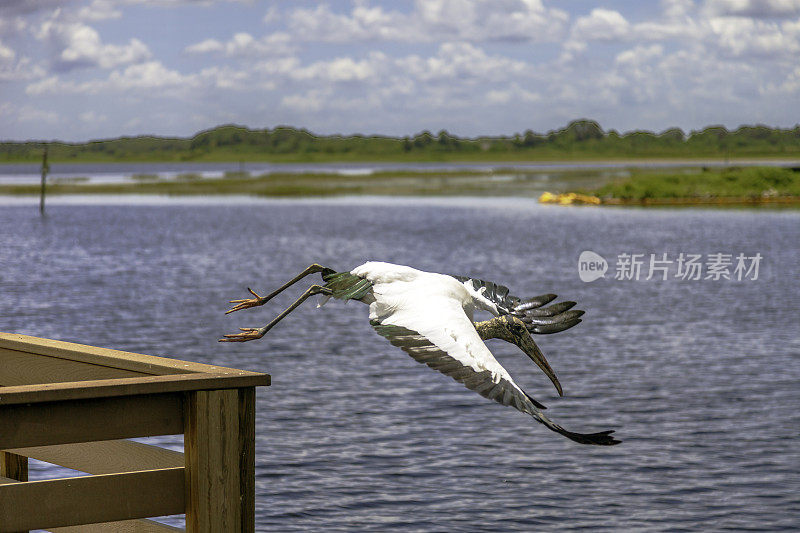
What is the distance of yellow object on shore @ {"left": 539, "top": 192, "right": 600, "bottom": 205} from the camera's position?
102000 mm

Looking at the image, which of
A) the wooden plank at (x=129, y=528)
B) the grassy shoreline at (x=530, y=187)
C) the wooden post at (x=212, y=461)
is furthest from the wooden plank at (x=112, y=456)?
the grassy shoreline at (x=530, y=187)

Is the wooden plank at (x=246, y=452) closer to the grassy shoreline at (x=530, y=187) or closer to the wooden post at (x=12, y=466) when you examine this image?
the wooden post at (x=12, y=466)

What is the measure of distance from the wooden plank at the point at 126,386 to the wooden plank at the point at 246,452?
0.09 metres

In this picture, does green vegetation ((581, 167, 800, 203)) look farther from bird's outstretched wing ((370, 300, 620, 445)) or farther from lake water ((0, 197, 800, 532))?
bird's outstretched wing ((370, 300, 620, 445))

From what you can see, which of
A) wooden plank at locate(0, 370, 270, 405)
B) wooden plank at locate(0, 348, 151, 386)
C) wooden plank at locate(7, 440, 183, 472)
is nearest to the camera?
wooden plank at locate(0, 370, 270, 405)

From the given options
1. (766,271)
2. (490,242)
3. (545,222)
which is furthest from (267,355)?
(545,222)

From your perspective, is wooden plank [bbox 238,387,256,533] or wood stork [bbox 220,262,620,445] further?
wooden plank [bbox 238,387,256,533]

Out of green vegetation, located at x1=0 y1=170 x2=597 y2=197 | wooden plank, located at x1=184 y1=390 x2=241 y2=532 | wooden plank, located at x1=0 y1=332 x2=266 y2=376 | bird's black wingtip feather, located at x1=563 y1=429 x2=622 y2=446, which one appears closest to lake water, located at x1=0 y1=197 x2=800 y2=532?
wooden plank, located at x1=0 y1=332 x2=266 y2=376

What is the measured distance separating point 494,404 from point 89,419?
13.4 m

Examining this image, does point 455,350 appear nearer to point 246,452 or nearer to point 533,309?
point 533,309

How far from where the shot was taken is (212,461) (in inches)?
183

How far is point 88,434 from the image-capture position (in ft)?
14.6

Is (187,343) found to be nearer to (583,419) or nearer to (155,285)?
(583,419)

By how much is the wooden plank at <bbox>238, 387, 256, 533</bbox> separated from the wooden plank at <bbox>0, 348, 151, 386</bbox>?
0.53 m
